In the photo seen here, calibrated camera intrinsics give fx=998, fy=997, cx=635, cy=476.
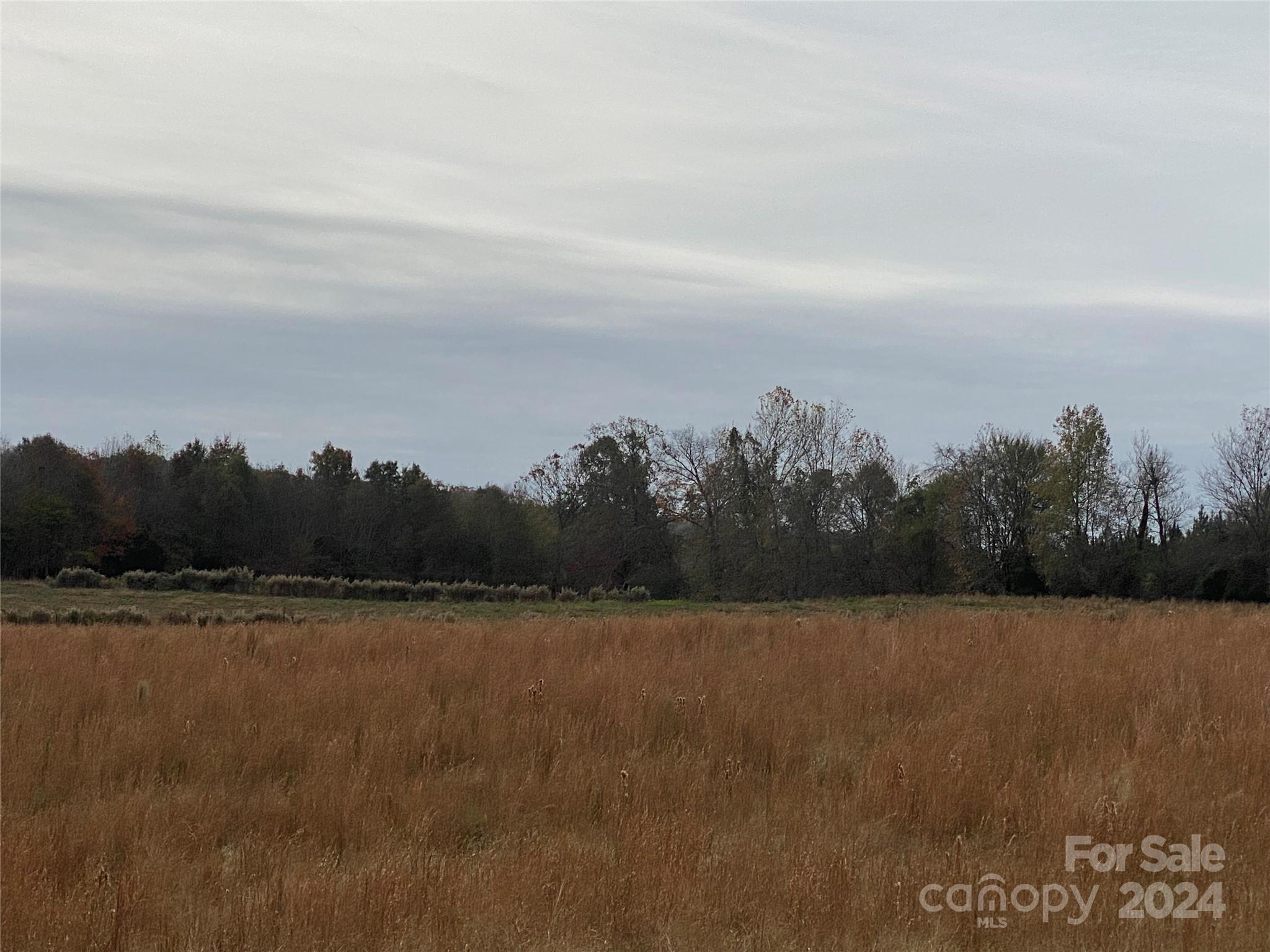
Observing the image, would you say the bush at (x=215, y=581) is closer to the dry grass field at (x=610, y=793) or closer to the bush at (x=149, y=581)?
the bush at (x=149, y=581)

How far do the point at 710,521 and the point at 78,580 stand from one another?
38.9m

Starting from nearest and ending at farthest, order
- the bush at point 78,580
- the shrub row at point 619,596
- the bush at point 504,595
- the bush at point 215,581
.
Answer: the bush at point 78,580 < the bush at point 215,581 < the bush at point 504,595 < the shrub row at point 619,596

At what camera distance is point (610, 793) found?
6133mm

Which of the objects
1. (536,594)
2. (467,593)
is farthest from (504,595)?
(467,593)

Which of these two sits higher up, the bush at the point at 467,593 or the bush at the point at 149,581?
the bush at the point at 149,581

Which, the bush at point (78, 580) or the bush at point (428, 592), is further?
the bush at point (428, 592)

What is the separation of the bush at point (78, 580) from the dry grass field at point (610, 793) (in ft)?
58.8

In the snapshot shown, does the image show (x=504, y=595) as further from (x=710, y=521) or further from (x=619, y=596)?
(x=710, y=521)

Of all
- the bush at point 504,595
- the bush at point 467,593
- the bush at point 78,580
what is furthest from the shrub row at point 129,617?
the bush at point 504,595

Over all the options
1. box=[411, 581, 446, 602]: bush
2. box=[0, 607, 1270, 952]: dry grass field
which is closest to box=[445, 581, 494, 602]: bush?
box=[411, 581, 446, 602]: bush

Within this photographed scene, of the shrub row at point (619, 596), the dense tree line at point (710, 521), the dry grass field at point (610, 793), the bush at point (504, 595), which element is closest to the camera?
the dry grass field at point (610, 793)

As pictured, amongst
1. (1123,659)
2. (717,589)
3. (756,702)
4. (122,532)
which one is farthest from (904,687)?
(122,532)

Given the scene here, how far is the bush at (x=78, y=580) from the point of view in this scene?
88.1 feet

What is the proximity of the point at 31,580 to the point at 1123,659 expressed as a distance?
27494 mm
